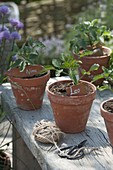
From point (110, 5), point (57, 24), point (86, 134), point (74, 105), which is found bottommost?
point (57, 24)

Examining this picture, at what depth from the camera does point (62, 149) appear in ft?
7.98

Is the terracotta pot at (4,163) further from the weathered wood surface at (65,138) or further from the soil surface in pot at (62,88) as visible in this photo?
the soil surface in pot at (62,88)

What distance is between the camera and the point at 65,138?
256 centimetres

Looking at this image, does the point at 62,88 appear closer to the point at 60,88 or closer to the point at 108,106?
the point at 60,88

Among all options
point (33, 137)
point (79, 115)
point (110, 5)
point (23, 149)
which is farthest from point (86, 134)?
point (110, 5)

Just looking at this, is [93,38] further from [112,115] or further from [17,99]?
[112,115]

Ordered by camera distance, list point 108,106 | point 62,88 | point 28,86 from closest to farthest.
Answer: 1. point 108,106
2. point 62,88
3. point 28,86

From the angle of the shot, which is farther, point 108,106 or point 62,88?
point 62,88

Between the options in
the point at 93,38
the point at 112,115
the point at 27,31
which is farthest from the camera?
the point at 27,31

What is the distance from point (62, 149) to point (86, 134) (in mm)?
222

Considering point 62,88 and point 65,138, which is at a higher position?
point 62,88

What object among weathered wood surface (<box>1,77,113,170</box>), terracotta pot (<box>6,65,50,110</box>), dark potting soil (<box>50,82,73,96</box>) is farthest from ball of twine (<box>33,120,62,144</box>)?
terracotta pot (<box>6,65,50,110</box>)

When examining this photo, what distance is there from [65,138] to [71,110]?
140 mm

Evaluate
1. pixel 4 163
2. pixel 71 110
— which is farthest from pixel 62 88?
pixel 4 163
